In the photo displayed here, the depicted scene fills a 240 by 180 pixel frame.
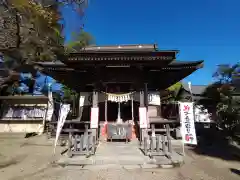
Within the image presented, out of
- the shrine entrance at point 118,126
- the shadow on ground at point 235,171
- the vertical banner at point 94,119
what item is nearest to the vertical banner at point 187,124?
the shadow on ground at point 235,171

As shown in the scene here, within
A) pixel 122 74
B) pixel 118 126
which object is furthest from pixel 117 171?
pixel 122 74

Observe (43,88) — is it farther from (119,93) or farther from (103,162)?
(103,162)

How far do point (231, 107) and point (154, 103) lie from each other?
15.1ft

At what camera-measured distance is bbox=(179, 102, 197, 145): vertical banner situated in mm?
6768

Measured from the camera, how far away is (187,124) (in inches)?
274

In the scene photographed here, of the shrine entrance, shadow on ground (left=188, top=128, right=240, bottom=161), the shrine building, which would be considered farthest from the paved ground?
the shrine building

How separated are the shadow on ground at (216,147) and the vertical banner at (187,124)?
1.32 meters

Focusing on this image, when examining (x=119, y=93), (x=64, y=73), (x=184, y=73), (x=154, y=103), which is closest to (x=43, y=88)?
(x=64, y=73)

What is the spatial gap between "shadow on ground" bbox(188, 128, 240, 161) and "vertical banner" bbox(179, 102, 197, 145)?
1323 millimetres

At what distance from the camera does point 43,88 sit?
776 inches

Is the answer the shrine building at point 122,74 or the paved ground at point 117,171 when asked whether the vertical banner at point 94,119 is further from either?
the paved ground at point 117,171

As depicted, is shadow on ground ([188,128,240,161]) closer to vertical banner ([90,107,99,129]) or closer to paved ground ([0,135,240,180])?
paved ground ([0,135,240,180])

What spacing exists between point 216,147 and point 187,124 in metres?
3.19

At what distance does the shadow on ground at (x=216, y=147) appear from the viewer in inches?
285
